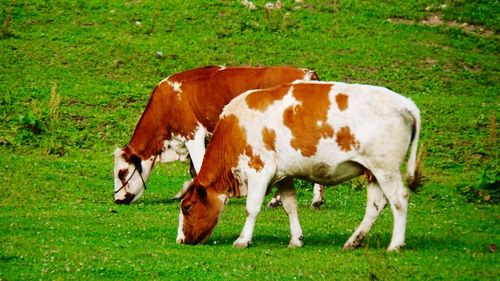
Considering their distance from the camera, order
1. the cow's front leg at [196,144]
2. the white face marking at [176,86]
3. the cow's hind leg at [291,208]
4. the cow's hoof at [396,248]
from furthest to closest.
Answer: the white face marking at [176,86] → the cow's front leg at [196,144] → the cow's hind leg at [291,208] → the cow's hoof at [396,248]

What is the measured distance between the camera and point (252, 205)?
14703 mm

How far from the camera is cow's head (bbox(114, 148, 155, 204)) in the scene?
765 inches

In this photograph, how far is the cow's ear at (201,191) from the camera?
49.2 feet

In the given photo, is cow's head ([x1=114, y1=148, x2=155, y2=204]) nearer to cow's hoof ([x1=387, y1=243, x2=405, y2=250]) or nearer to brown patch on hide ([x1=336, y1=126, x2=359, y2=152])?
brown patch on hide ([x1=336, y1=126, x2=359, y2=152])

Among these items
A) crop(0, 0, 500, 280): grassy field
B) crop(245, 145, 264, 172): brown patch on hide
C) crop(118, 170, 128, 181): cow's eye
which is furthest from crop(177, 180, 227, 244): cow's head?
crop(118, 170, 128, 181): cow's eye

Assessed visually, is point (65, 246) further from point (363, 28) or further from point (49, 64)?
point (363, 28)

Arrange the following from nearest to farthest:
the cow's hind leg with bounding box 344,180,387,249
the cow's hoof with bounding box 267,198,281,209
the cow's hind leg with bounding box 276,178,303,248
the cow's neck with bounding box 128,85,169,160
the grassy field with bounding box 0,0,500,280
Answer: the grassy field with bounding box 0,0,500,280, the cow's hind leg with bounding box 344,180,387,249, the cow's hind leg with bounding box 276,178,303,248, the cow's hoof with bounding box 267,198,281,209, the cow's neck with bounding box 128,85,169,160

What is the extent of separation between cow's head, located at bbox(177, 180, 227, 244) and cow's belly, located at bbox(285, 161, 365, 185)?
1225 millimetres

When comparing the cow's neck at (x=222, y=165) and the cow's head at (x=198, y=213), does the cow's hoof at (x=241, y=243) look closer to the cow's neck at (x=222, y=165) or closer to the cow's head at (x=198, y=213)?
the cow's head at (x=198, y=213)

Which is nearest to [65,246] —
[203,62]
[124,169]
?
[124,169]

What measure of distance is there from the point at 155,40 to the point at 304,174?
1614 cm

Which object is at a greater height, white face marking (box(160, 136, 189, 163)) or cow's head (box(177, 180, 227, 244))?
cow's head (box(177, 180, 227, 244))

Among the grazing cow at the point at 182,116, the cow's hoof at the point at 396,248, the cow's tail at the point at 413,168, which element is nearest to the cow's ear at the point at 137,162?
the grazing cow at the point at 182,116

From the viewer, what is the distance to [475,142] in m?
23.5
